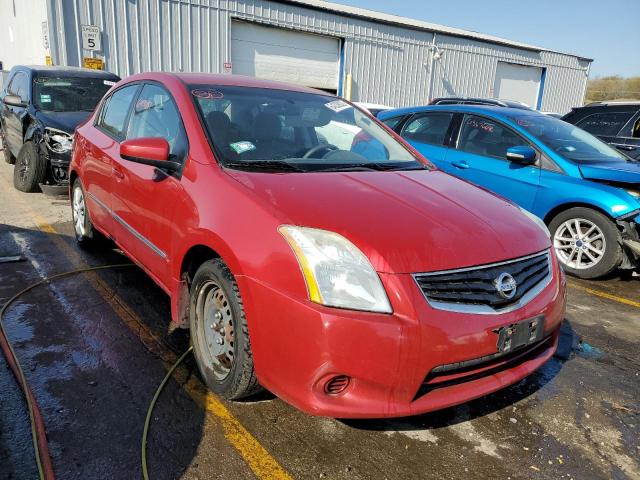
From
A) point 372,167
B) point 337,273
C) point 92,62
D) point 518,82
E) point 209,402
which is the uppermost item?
point 518,82

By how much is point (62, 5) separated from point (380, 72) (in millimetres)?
10881

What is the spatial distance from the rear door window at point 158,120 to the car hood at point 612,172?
3991 mm

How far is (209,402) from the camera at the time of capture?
101 inches

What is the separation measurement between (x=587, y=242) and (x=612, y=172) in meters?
0.72

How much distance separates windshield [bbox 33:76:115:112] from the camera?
7.47 metres

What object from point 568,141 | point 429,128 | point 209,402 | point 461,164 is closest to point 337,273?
A: point 209,402

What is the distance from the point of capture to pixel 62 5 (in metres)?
11.3

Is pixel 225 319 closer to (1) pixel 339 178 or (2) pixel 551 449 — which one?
(1) pixel 339 178

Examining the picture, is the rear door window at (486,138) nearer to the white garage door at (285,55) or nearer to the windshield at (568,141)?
the windshield at (568,141)

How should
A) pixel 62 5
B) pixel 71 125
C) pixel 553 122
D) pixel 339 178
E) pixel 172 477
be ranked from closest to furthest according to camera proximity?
1. pixel 172 477
2. pixel 339 178
3. pixel 553 122
4. pixel 71 125
5. pixel 62 5

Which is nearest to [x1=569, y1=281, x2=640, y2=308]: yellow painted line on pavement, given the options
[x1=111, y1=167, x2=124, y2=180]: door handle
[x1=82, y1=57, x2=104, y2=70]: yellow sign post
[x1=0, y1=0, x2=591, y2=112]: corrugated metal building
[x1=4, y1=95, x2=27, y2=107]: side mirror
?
[x1=111, y1=167, x2=124, y2=180]: door handle

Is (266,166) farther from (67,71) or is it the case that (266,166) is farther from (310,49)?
(310,49)

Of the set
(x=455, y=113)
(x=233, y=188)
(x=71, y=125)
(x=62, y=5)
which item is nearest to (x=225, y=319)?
(x=233, y=188)

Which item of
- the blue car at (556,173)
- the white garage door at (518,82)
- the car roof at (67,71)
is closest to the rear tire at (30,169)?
the car roof at (67,71)
